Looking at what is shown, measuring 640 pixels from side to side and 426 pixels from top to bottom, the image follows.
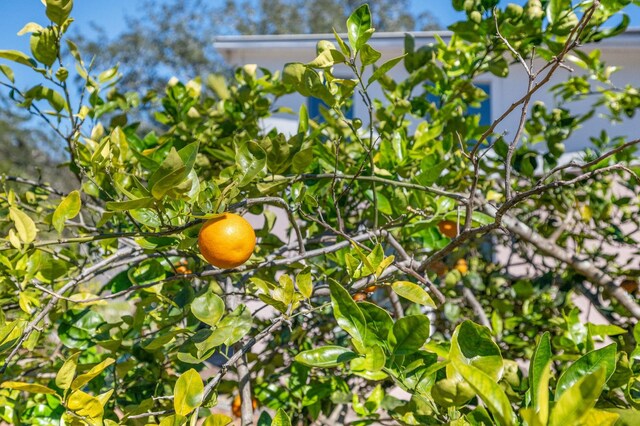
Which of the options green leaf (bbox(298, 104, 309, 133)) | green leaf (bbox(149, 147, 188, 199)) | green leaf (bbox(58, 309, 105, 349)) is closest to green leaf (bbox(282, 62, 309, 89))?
green leaf (bbox(298, 104, 309, 133))

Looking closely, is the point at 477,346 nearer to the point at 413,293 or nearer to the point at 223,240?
the point at 413,293

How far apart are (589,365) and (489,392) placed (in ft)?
0.84

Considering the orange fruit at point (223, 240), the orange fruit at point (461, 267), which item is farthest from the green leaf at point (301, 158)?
the orange fruit at point (461, 267)

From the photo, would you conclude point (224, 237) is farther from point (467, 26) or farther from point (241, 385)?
point (467, 26)

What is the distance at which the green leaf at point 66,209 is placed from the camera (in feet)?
3.35

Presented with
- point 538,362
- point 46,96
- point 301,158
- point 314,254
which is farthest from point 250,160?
point 46,96

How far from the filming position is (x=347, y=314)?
0.83 m

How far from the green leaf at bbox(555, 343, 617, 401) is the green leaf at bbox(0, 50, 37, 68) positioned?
1306 millimetres

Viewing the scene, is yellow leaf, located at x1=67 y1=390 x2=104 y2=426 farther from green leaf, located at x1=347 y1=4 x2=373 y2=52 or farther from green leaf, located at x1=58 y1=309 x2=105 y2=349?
green leaf, located at x1=347 y1=4 x2=373 y2=52

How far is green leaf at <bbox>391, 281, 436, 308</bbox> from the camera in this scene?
91 centimetres

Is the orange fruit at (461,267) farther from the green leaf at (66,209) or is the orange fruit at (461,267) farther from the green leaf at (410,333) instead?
the green leaf at (66,209)

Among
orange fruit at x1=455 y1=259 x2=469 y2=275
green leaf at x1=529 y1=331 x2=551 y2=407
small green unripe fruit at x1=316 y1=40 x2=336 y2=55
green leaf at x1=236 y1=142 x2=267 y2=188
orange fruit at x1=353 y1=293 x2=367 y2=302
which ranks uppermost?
small green unripe fruit at x1=316 y1=40 x2=336 y2=55

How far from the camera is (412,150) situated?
150 cm

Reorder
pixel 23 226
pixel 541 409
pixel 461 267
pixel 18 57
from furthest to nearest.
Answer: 1. pixel 461 267
2. pixel 18 57
3. pixel 23 226
4. pixel 541 409
